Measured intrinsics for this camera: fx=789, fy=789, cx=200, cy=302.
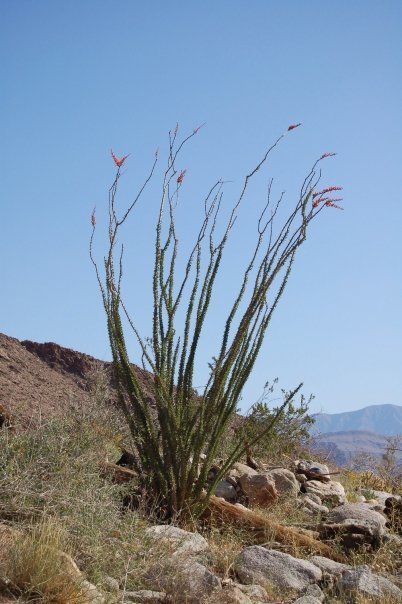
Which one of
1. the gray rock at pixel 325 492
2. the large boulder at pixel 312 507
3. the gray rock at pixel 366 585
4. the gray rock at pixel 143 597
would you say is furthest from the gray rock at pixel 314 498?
the gray rock at pixel 143 597

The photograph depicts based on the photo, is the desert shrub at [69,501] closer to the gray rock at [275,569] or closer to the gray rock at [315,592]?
the gray rock at [275,569]

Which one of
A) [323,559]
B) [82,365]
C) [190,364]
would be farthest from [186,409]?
[82,365]

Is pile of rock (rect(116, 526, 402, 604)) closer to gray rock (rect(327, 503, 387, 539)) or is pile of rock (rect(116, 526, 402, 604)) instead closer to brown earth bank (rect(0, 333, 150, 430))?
gray rock (rect(327, 503, 387, 539))

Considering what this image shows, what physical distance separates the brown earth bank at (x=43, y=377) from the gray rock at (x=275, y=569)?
2.74 metres

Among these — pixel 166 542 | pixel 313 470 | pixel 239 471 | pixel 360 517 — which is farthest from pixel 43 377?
pixel 166 542

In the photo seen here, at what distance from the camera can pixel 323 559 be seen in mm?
5613

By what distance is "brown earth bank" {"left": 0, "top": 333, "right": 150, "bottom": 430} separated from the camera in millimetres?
9297

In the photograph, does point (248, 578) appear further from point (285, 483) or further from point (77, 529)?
point (285, 483)

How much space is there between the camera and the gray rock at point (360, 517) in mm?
6355

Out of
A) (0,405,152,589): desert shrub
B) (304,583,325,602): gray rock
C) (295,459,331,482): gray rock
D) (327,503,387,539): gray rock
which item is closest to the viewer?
(0,405,152,589): desert shrub

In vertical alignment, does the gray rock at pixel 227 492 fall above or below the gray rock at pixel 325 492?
below

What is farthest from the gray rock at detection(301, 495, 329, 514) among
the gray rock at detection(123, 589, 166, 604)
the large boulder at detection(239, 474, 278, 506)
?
the gray rock at detection(123, 589, 166, 604)

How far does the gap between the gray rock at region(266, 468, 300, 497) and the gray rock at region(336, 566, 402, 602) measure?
2490 mm

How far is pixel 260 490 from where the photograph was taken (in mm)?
7234
